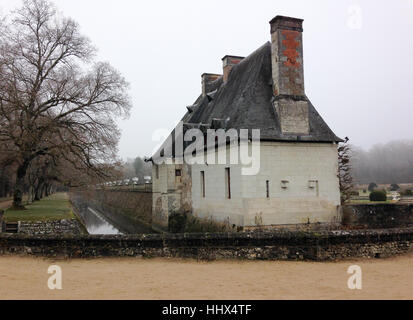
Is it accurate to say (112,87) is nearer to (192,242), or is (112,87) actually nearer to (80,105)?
(80,105)

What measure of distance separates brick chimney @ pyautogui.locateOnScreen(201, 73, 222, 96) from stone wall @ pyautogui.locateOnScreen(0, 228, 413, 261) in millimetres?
16442

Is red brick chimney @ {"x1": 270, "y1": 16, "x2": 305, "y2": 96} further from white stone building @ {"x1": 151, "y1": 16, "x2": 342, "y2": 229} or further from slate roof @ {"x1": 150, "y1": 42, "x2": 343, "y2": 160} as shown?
slate roof @ {"x1": 150, "y1": 42, "x2": 343, "y2": 160}

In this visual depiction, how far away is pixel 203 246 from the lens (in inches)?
394

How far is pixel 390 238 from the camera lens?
1073 cm

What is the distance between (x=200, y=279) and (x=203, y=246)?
1.92 m

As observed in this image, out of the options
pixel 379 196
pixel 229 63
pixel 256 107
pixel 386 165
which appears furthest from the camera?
pixel 386 165

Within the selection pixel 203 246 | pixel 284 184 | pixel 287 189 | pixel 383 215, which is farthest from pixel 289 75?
pixel 383 215

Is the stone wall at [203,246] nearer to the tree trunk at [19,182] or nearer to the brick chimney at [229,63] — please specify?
the tree trunk at [19,182]

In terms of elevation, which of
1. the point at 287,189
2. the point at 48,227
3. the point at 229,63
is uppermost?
the point at 229,63

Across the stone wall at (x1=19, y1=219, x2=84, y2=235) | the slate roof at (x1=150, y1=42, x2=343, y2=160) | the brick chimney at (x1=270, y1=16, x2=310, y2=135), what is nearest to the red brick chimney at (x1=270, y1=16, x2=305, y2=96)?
the brick chimney at (x1=270, y1=16, x2=310, y2=135)

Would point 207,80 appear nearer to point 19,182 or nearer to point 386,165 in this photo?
point 19,182

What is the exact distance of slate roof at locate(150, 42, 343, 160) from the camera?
583 inches

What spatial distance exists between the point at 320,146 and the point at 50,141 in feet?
44.7
